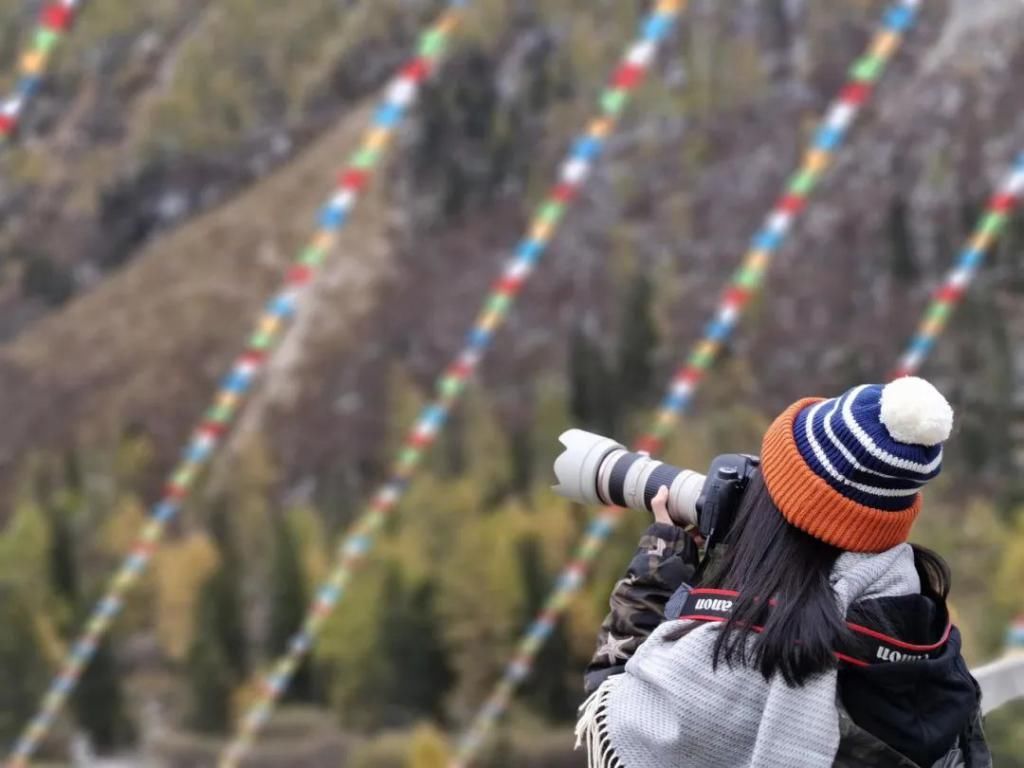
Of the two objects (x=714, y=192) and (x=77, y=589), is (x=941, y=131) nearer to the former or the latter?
(x=714, y=192)

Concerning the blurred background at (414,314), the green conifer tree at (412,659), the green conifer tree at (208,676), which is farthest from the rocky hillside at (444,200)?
the green conifer tree at (412,659)

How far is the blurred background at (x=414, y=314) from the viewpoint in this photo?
5.87 metres

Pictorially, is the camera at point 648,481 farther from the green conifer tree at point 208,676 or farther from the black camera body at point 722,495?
the green conifer tree at point 208,676

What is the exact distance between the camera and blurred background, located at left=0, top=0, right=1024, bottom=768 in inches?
231

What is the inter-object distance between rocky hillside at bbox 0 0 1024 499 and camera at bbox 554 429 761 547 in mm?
5219

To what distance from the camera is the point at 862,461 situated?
0.74 metres

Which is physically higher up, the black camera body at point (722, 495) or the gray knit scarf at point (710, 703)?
the black camera body at point (722, 495)

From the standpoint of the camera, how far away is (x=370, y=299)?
734 cm

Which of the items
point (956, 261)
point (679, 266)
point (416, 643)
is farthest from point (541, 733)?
point (956, 261)

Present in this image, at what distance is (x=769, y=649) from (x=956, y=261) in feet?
18.6

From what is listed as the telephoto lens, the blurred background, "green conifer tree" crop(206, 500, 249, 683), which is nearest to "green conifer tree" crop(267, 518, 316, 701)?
the blurred background

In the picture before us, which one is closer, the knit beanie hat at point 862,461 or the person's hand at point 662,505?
the knit beanie hat at point 862,461

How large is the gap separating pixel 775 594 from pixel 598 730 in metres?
0.13

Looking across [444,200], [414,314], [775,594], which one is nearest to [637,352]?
[414,314]
